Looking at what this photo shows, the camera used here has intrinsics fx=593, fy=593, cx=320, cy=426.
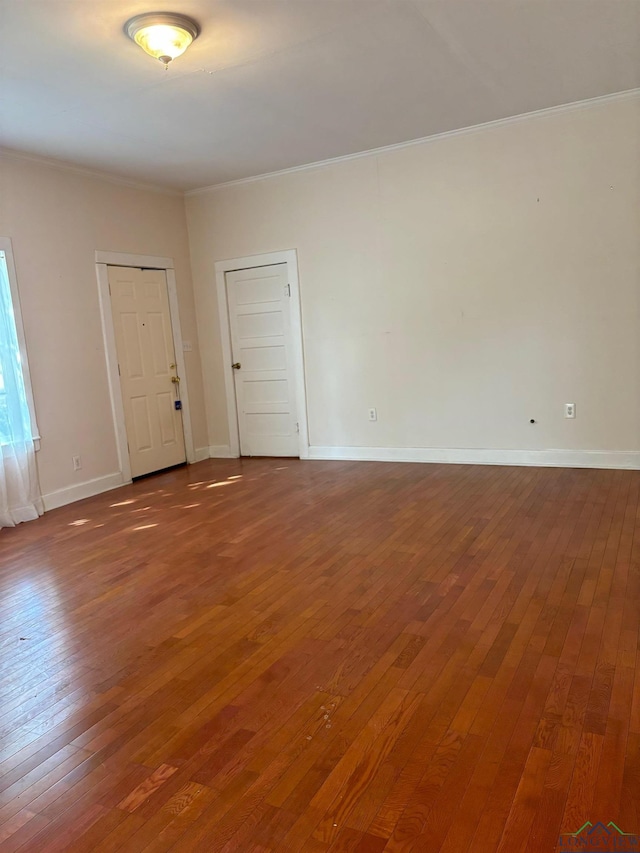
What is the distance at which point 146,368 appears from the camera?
6000 millimetres

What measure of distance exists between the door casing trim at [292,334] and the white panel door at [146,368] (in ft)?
1.84

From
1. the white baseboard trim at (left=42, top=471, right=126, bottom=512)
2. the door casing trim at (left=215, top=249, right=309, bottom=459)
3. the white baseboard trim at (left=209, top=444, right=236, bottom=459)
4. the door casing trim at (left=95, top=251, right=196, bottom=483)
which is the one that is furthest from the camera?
the white baseboard trim at (left=209, top=444, right=236, bottom=459)

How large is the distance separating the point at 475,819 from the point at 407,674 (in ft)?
2.32

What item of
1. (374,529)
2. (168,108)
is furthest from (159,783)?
(168,108)

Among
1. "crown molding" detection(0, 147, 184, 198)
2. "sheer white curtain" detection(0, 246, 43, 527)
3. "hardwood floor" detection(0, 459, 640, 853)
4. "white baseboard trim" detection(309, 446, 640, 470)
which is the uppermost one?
"crown molding" detection(0, 147, 184, 198)

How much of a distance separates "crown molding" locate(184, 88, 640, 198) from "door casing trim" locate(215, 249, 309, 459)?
0.75 m

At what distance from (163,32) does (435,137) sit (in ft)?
9.43

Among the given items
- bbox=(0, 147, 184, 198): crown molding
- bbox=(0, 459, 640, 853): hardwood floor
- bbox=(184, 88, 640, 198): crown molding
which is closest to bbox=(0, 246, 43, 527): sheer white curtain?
bbox=(0, 459, 640, 853): hardwood floor

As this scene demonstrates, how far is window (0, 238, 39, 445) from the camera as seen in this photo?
4.56 m

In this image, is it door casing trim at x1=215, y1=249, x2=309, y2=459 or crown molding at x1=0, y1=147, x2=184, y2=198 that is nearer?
crown molding at x1=0, y1=147, x2=184, y2=198

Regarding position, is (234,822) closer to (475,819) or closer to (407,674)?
(475,819)

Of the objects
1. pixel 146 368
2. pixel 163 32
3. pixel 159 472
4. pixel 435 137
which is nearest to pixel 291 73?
pixel 163 32

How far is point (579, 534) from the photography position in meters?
3.51

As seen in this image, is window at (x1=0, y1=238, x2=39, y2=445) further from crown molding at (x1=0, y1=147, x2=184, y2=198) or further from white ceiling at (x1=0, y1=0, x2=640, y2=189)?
white ceiling at (x1=0, y1=0, x2=640, y2=189)
